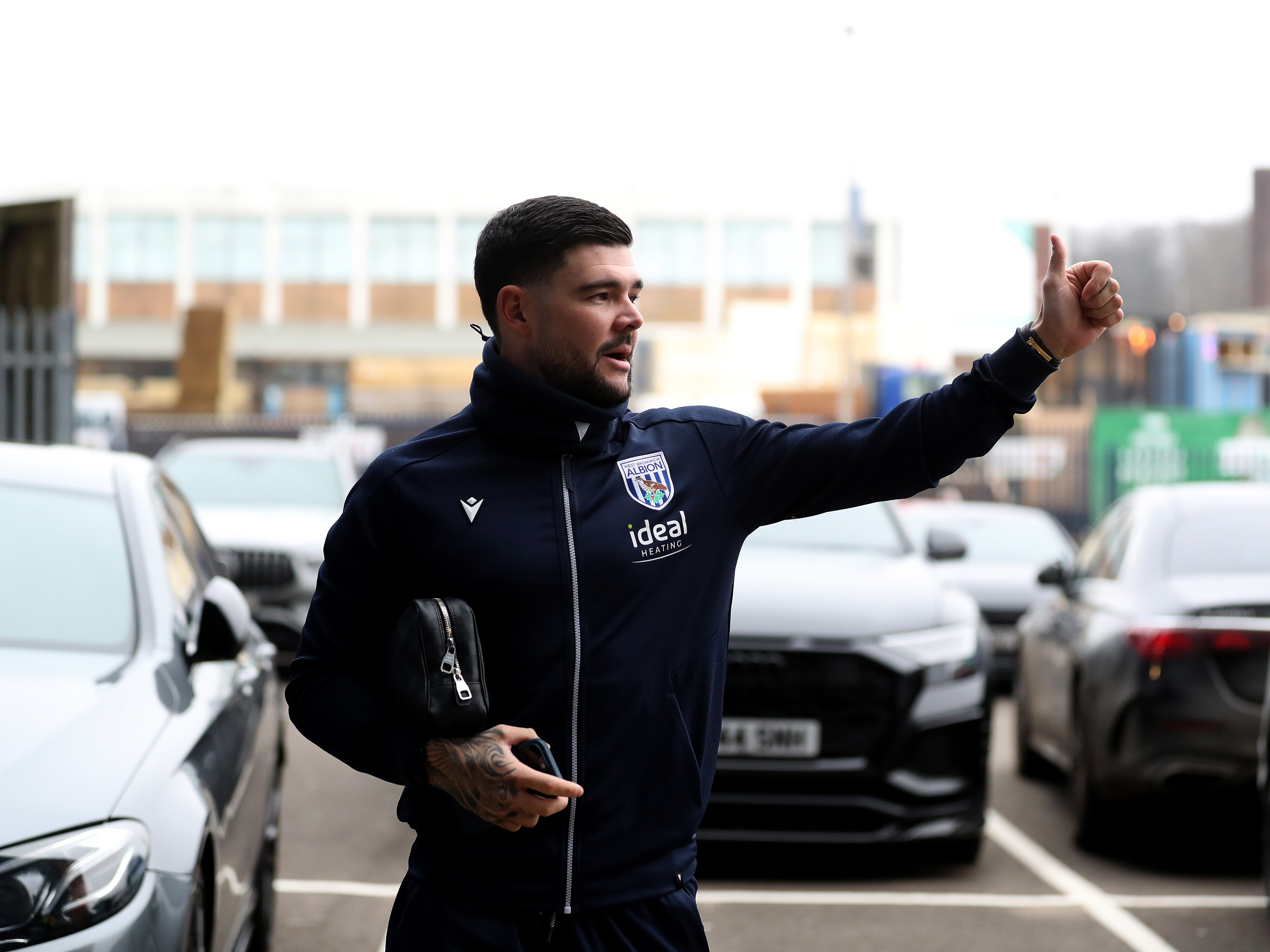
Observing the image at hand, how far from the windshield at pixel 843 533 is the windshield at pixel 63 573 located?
12.2ft

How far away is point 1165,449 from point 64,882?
26.4 m

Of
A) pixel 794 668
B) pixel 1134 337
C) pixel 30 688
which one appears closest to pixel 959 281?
pixel 1134 337

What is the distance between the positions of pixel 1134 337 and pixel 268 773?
29.8m

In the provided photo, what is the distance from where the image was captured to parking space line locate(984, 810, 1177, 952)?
5.68 metres

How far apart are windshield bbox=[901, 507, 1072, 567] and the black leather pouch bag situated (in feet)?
36.2

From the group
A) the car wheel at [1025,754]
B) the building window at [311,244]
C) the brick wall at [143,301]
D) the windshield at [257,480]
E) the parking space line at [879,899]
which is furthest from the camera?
the building window at [311,244]

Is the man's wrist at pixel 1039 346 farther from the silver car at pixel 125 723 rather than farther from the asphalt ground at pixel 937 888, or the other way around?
the asphalt ground at pixel 937 888

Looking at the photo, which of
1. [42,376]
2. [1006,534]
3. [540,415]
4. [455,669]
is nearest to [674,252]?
[1006,534]

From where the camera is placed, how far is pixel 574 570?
2527 mm

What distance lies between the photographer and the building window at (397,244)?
6562 centimetres

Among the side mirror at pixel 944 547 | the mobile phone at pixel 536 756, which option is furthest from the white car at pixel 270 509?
the mobile phone at pixel 536 756

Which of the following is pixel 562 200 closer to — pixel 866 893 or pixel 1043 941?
pixel 1043 941

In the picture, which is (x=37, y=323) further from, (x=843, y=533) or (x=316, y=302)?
(x=316, y=302)

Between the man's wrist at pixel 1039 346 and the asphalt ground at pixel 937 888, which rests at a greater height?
the man's wrist at pixel 1039 346
